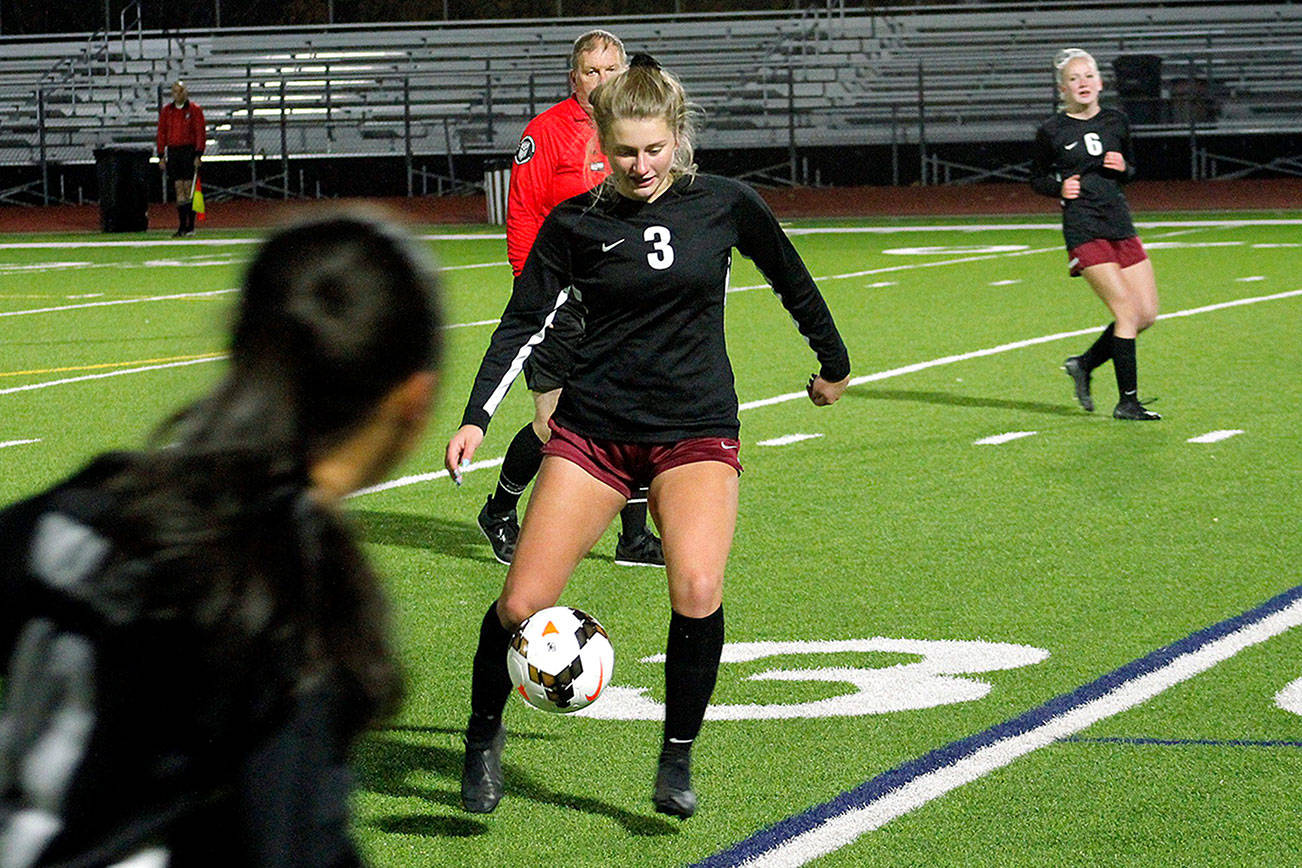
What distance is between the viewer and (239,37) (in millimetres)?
44000

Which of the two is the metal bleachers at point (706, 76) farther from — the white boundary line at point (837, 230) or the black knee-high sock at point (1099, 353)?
the black knee-high sock at point (1099, 353)

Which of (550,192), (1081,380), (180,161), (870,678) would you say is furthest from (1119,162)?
(180,161)

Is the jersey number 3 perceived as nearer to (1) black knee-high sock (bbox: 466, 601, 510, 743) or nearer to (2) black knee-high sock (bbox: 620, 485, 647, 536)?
(1) black knee-high sock (bbox: 466, 601, 510, 743)

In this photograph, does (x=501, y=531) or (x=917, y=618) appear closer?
(x=917, y=618)

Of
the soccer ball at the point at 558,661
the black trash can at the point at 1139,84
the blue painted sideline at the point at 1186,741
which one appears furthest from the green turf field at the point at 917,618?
the black trash can at the point at 1139,84

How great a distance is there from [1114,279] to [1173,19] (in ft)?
100

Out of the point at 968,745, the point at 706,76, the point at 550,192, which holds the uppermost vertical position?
the point at 706,76

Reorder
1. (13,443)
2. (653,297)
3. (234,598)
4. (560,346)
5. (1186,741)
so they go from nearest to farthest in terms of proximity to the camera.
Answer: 1. (234,598)
2. (653,297)
3. (560,346)
4. (1186,741)
5. (13,443)

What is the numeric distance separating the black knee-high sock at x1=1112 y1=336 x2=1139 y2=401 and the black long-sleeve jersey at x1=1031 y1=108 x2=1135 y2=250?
594 millimetres

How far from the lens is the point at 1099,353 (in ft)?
38.2

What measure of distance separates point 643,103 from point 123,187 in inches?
1098

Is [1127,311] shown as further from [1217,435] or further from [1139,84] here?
[1139,84]

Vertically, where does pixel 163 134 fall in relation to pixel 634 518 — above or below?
above

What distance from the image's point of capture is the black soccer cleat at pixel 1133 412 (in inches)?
448
